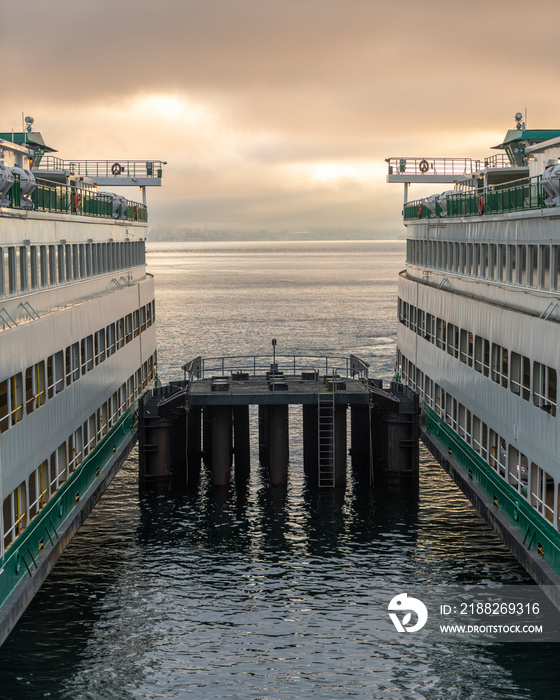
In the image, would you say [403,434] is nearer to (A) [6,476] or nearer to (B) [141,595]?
(B) [141,595]

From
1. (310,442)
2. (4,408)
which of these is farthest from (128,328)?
(4,408)

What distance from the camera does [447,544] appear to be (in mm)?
32844

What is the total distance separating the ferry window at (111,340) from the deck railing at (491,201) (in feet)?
47.3

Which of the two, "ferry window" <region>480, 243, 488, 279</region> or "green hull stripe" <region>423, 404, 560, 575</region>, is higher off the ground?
"ferry window" <region>480, 243, 488, 279</region>

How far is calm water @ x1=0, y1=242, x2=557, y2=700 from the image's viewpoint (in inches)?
912

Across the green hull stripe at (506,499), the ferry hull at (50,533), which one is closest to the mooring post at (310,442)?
the green hull stripe at (506,499)

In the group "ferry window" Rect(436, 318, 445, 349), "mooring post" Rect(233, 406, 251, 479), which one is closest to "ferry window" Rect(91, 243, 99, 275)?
"mooring post" Rect(233, 406, 251, 479)

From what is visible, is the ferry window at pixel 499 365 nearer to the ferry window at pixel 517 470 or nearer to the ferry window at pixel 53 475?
the ferry window at pixel 517 470

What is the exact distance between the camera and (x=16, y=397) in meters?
25.0

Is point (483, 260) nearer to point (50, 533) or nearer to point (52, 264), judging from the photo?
point (52, 264)

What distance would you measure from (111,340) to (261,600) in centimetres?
1638

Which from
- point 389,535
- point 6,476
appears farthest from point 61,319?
point 389,535

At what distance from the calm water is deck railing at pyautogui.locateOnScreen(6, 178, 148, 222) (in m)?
10.7

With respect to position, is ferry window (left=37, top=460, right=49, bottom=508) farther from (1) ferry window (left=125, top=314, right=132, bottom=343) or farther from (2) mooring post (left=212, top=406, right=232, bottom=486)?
(1) ferry window (left=125, top=314, right=132, bottom=343)
